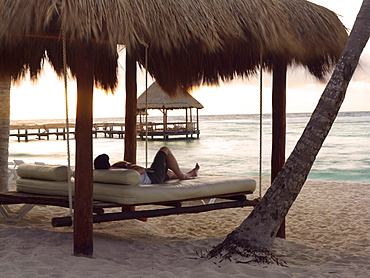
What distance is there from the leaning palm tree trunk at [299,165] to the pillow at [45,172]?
5.23 ft

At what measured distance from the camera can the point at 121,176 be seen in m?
4.28

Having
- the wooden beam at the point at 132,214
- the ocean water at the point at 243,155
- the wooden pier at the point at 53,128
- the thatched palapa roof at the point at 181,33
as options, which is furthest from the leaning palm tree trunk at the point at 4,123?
the wooden pier at the point at 53,128

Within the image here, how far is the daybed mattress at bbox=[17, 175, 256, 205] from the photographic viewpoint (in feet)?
13.8

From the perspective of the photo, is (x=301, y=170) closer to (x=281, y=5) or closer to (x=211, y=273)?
(x=211, y=273)

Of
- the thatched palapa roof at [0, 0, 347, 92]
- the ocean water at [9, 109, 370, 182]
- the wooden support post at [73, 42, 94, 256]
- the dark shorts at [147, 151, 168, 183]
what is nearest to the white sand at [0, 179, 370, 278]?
the wooden support post at [73, 42, 94, 256]

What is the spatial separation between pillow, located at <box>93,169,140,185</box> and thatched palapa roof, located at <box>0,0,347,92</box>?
1014mm

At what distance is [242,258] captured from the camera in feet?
12.6

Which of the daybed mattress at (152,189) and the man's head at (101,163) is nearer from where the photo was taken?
the daybed mattress at (152,189)

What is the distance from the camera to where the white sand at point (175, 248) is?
3.59 m

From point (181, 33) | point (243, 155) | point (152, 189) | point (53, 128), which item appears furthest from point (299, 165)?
point (53, 128)

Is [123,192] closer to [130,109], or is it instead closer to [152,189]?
[152,189]

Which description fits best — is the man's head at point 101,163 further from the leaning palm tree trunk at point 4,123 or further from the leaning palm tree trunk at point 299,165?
the leaning palm tree trunk at point 4,123

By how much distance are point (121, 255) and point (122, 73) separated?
306 centimetres

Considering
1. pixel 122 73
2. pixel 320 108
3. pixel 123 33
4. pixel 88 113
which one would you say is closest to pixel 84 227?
pixel 88 113
